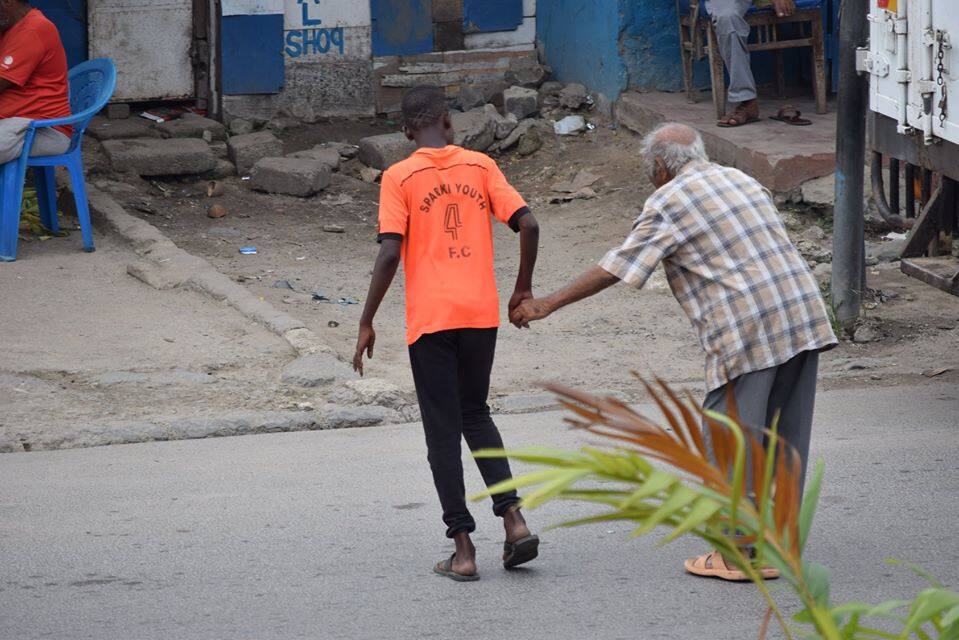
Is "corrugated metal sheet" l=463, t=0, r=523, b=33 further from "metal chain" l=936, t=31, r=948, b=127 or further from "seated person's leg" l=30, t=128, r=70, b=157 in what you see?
"metal chain" l=936, t=31, r=948, b=127

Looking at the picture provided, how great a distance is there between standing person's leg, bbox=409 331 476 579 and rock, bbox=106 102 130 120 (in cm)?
860

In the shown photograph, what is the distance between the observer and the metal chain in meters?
5.12

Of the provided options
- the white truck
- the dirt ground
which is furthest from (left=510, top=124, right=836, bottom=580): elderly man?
the dirt ground

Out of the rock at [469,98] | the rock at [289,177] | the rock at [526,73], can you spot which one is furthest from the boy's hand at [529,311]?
the rock at [526,73]

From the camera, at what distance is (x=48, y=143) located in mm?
7996

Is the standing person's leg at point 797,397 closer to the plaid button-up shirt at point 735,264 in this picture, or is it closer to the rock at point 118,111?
the plaid button-up shirt at point 735,264

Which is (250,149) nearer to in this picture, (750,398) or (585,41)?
(585,41)

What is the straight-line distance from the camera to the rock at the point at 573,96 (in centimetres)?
1179

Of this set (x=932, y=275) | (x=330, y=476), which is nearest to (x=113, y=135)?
(x=330, y=476)

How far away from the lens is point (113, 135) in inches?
443

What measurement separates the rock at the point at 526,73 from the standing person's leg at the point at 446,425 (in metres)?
8.70

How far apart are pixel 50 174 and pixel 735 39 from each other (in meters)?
5.09

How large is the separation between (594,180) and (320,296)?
10.7 feet

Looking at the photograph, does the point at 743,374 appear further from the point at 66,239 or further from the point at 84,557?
the point at 66,239
